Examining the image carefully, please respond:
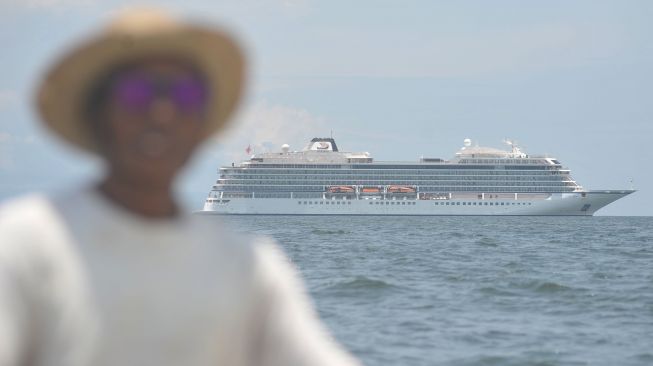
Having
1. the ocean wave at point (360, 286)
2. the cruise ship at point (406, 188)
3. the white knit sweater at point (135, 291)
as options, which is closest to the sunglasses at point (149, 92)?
the white knit sweater at point (135, 291)

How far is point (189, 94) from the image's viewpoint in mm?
1538

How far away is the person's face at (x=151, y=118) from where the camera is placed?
1.52 metres

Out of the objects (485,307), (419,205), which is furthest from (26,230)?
(419,205)

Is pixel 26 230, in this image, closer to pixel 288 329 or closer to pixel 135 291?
pixel 135 291

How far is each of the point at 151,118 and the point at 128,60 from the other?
8 centimetres

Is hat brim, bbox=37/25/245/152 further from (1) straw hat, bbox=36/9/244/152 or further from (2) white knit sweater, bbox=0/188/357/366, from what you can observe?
(2) white knit sweater, bbox=0/188/357/366

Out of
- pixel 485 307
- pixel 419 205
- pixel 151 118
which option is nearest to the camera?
pixel 151 118

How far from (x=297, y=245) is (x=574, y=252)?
28.5 ft

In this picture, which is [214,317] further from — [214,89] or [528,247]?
[528,247]

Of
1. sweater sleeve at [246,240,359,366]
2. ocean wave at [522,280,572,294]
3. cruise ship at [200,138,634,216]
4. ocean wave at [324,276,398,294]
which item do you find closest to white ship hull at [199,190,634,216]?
cruise ship at [200,138,634,216]

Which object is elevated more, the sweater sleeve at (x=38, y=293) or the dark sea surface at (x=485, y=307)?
the sweater sleeve at (x=38, y=293)

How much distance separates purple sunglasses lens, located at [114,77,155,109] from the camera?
1504 millimetres

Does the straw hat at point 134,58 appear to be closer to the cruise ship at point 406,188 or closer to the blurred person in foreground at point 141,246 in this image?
the blurred person in foreground at point 141,246

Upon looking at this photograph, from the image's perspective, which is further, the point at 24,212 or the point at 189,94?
the point at 189,94
